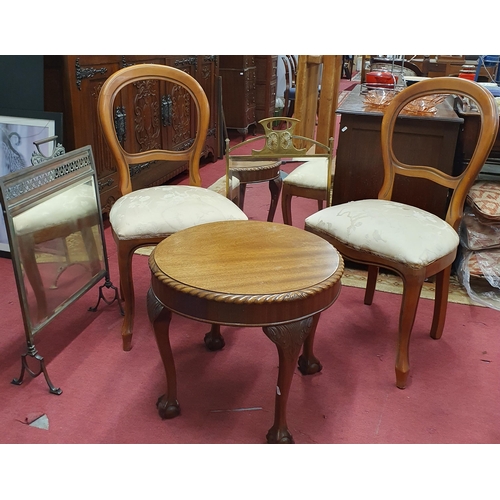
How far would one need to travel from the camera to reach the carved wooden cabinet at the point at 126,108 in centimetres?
249

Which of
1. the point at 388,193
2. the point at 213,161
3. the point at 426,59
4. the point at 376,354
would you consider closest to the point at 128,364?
the point at 376,354

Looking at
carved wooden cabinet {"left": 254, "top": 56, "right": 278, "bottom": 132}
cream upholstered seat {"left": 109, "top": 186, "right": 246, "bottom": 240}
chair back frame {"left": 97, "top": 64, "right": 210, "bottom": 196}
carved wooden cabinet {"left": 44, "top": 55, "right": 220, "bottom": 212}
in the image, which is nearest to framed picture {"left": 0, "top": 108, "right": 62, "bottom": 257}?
carved wooden cabinet {"left": 44, "top": 55, "right": 220, "bottom": 212}

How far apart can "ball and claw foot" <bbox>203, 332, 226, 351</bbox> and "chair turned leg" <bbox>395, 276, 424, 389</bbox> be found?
25.6 inches

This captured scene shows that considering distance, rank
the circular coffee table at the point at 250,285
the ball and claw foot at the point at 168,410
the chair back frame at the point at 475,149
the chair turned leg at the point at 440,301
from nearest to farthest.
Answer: the circular coffee table at the point at 250,285 → the ball and claw foot at the point at 168,410 → the chair back frame at the point at 475,149 → the chair turned leg at the point at 440,301

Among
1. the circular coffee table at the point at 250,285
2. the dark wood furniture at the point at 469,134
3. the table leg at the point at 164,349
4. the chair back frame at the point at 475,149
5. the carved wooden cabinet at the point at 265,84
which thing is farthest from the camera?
the carved wooden cabinet at the point at 265,84

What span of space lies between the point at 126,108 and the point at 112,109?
35.9 inches

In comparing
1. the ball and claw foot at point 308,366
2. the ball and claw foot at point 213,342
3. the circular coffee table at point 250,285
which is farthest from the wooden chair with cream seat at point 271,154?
the ball and claw foot at point 308,366

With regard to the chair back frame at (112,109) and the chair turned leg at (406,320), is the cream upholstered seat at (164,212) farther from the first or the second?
the chair turned leg at (406,320)

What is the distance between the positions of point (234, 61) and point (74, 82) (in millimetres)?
2941

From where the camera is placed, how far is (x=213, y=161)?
4.59 meters

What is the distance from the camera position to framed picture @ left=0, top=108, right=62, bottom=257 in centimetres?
235

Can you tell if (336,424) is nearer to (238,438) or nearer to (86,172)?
(238,438)

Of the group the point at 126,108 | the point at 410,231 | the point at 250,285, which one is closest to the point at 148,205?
the point at 250,285

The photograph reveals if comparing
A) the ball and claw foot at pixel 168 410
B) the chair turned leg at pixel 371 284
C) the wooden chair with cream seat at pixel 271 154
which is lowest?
the ball and claw foot at pixel 168 410
